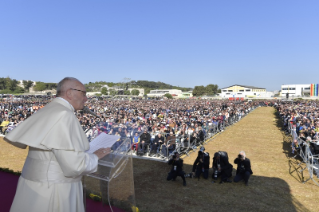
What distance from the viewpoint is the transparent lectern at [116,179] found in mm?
2104

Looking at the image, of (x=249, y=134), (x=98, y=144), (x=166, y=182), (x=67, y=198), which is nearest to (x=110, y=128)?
(x=98, y=144)

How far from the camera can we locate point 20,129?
5.60 feet

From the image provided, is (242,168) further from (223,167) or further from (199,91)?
(199,91)

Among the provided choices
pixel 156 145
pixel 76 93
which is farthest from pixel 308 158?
pixel 76 93

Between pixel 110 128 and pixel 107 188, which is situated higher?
pixel 110 128

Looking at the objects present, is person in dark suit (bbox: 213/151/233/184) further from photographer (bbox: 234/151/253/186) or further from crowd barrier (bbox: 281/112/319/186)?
crowd barrier (bbox: 281/112/319/186)

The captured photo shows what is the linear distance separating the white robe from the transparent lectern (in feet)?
1.28

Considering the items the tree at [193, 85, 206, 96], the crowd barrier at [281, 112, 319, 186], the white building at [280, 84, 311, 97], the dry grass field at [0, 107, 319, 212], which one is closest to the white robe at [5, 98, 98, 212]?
the dry grass field at [0, 107, 319, 212]

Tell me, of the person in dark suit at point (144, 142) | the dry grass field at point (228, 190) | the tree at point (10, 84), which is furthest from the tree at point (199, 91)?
the person in dark suit at point (144, 142)

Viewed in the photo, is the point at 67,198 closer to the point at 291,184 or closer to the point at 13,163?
the point at 291,184

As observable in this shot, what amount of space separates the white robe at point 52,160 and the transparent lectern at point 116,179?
39 centimetres

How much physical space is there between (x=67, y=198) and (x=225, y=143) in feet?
39.3

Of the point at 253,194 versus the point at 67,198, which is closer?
the point at 67,198

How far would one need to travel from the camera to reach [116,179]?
7.36 ft
